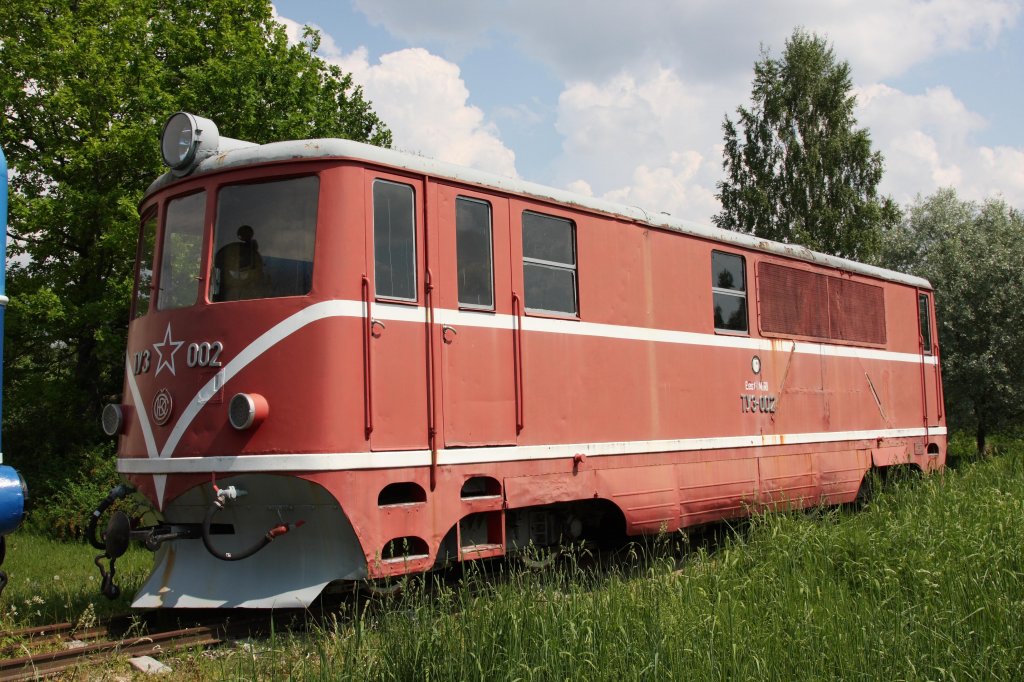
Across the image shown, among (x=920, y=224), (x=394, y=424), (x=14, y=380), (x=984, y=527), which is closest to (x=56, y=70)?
(x=14, y=380)

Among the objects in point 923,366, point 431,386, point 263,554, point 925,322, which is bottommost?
point 263,554

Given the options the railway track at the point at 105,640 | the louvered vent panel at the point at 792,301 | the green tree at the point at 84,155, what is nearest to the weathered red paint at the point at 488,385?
the louvered vent panel at the point at 792,301

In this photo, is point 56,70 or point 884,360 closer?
point 884,360

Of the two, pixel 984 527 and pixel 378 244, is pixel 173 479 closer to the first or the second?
pixel 378 244

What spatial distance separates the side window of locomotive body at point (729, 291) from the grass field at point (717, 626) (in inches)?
123

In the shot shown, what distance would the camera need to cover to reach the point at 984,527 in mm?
7281

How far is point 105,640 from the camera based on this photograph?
5.91 meters

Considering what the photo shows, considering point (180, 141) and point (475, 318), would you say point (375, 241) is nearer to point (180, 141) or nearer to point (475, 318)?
point (475, 318)

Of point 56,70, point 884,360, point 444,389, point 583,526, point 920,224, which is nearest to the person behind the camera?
point 444,389

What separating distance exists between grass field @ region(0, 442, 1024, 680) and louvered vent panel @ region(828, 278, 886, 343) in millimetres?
4605

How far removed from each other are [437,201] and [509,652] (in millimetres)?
3503

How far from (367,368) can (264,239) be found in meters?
1.24

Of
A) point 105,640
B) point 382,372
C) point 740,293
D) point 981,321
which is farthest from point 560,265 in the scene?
point 981,321

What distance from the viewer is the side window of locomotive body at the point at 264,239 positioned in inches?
251
